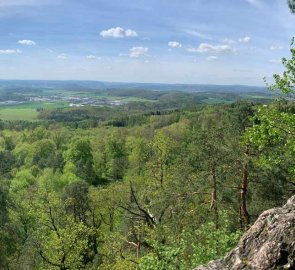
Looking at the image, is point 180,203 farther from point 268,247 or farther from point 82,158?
point 82,158

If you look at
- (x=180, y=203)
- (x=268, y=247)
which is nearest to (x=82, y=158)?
(x=180, y=203)

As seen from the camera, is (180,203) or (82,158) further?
(82,158)

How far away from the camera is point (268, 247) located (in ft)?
26.9

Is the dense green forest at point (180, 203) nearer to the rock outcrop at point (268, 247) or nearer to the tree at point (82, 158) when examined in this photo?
the rock outcrop at point (268, 247)

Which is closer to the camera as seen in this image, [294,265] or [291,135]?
[294,265]

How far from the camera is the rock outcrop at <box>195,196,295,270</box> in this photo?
7.97 meters

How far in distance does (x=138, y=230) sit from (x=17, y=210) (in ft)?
89.1

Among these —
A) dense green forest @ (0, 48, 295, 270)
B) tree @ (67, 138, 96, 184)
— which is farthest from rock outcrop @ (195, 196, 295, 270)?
tree @ (67, 138, 96, 184)

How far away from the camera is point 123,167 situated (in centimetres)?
8781

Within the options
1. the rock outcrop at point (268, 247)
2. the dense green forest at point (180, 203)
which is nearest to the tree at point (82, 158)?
the dense green forest at point (180, 203)

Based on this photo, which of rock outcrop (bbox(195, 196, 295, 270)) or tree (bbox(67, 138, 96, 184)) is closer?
rock outcrop (bbox(195, 196, 295, 270))

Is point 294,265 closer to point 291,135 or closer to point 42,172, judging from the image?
point 291,135

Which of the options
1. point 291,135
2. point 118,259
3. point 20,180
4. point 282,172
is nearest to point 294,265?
point 291,135

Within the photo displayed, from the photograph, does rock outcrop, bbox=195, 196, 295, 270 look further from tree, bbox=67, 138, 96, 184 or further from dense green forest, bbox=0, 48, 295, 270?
tree, bbox=67, 138, 96, 184
